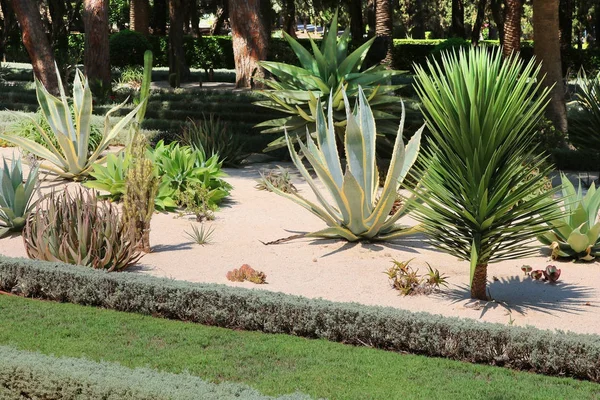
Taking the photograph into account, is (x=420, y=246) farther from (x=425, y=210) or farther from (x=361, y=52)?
(x=361, y=52)

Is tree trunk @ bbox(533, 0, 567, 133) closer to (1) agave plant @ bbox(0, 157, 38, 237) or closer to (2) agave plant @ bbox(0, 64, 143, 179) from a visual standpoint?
(2) agave plant @ bbox(0, 64, 143, 179)

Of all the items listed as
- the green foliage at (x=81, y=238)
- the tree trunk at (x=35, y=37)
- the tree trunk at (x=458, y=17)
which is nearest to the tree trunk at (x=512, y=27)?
the tree trunk at (x=35, y=37)

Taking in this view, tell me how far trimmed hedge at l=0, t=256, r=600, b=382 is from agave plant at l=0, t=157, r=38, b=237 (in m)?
1.67

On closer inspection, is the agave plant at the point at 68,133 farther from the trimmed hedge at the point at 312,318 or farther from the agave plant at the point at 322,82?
the trimmed hedge at the point at 312,318

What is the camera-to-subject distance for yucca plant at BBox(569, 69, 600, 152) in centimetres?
1185

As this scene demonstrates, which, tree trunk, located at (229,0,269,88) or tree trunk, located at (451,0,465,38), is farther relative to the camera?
tree trunk, located at (451,0,465,38)

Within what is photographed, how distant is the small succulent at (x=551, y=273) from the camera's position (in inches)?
287

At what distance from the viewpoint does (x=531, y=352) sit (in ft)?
18.2

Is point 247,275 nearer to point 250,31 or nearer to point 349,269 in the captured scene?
point 349,269

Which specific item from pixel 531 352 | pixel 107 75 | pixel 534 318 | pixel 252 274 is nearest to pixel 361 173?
pixel 252 274

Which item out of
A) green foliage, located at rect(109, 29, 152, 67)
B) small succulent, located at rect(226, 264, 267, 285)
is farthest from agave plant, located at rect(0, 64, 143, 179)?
green foliage, located at rect(109, 29, 152, 67)

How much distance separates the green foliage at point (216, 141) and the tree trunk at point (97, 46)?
20.8 feet

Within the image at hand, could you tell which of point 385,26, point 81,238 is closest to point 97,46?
point 385,26

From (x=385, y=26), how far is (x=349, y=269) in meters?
19.5
